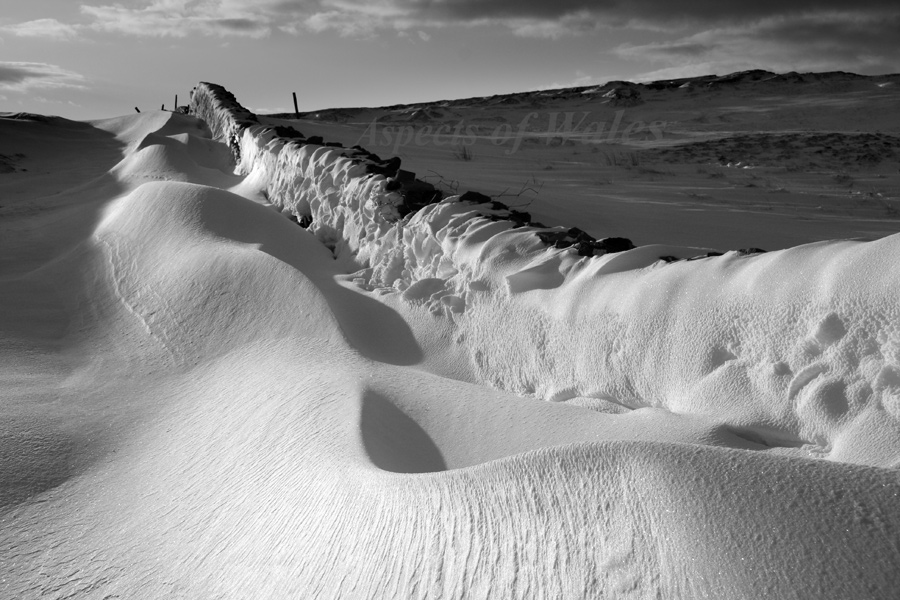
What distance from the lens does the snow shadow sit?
2.23 m

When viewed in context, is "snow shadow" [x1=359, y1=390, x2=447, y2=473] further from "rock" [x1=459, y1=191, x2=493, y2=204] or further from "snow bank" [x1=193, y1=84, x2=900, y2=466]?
"rock" [x1=459, y1=191, x2=493, y2=204]

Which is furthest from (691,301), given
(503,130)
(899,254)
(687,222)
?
(503,130)

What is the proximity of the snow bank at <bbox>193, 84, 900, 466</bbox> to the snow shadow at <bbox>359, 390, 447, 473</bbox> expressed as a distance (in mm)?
627

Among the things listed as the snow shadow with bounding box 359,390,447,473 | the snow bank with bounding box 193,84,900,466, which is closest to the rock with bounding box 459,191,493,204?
the snow bank with bounding box 193,84,900,466

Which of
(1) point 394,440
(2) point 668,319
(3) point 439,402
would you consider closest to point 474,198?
(3) point 439,402

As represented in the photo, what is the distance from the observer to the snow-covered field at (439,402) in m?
1.35

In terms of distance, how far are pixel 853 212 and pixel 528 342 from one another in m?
4.61

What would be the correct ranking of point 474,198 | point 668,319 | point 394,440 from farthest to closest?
1. point 474,198
2. point 668,319
3. point 394,440

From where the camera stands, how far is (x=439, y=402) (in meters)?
2.72

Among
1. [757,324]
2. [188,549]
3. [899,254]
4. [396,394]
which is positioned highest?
[899,254]

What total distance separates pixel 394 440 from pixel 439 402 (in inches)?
13.8

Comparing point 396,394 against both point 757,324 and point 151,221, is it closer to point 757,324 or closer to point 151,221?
point 757,324

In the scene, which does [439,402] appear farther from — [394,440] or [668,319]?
[668,319]

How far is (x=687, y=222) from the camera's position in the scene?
5.51 m
